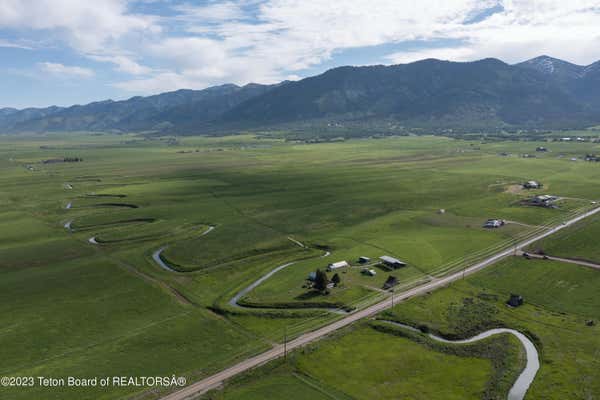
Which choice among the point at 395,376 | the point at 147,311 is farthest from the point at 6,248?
the point at 395,376

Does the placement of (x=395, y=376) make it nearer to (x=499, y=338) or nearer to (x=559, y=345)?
(x=499, y=338)

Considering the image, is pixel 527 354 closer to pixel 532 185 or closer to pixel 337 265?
pixel 337 265

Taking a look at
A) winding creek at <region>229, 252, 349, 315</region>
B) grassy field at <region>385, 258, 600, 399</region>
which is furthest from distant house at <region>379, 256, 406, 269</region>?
winding creek at <region>229, 252, 349, 315</region>

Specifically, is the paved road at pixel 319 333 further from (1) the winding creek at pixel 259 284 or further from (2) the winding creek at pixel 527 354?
(2) the winding creek at pixel 527 354

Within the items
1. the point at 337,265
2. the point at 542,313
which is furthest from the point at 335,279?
the point at 542,313

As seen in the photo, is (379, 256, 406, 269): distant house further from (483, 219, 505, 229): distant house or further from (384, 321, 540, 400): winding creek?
(483, 219, 505, 229): distant house
